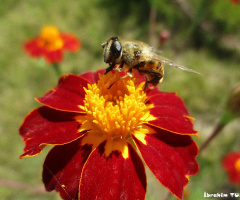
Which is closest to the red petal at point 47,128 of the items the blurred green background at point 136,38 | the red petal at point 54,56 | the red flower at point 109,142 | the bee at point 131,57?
the red flower at point 109,142

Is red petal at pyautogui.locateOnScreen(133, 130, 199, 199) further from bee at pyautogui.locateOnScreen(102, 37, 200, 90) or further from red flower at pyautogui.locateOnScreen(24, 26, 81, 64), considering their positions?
red flower at pyautogui.locateOnScreen(24, 26, 81, 64)

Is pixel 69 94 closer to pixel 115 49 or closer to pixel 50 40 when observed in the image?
pixel 115 49

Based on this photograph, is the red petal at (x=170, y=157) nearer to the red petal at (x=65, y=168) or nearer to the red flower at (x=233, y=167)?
the red petal at (x=65, y=168)

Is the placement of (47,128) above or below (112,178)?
above


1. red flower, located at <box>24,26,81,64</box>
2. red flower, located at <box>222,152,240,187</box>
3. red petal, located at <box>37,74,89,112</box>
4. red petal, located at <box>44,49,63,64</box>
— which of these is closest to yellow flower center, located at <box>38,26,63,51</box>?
red flower, located at <box>24,26,81,64</box>

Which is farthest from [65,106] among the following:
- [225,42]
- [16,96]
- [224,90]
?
[225,42]

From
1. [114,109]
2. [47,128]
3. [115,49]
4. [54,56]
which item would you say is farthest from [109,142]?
[54,56]
